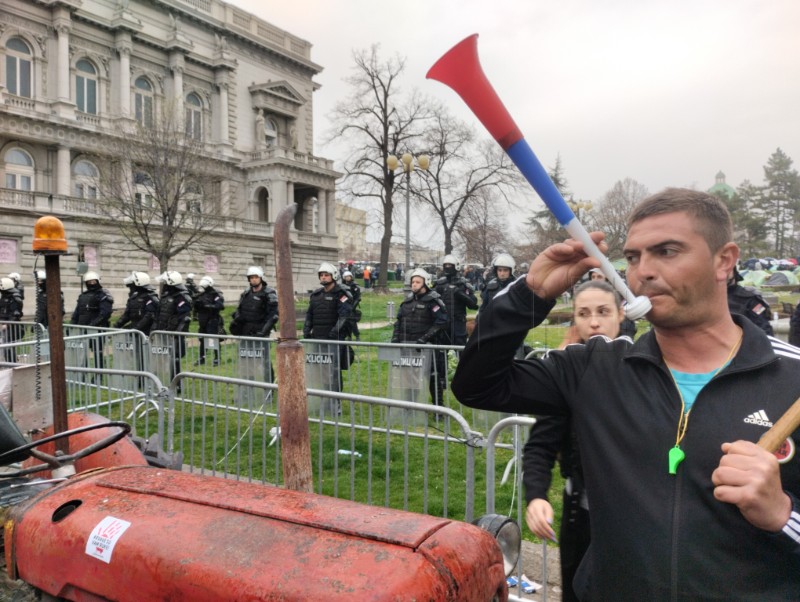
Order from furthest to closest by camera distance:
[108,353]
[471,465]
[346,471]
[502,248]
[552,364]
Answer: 1. [502,248]
2. [108,353]
3. [346,471]
4. [471,465]
5. [552,364]

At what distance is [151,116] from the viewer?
26547 millimetres

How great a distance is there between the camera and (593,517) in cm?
175

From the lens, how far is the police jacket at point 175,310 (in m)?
12.0

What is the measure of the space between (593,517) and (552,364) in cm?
46

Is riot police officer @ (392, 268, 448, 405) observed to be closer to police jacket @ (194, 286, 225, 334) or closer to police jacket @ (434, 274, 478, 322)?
police jacket @ (434, 274, 478, 322)

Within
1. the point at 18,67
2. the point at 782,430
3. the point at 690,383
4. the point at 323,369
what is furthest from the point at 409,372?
the point at 18,67

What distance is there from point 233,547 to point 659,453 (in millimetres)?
1175

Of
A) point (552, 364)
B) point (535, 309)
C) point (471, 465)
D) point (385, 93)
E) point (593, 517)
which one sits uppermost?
point (385, 93)

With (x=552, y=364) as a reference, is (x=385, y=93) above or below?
above

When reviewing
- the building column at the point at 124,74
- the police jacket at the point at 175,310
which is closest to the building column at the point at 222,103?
the building column at the point at 124,74

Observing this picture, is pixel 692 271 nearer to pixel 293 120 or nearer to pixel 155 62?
pixel 155 62

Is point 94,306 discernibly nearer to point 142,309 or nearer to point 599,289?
point 142,309

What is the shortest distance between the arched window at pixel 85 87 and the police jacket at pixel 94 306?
96.2ft

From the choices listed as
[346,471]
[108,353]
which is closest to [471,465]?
[346,471]
